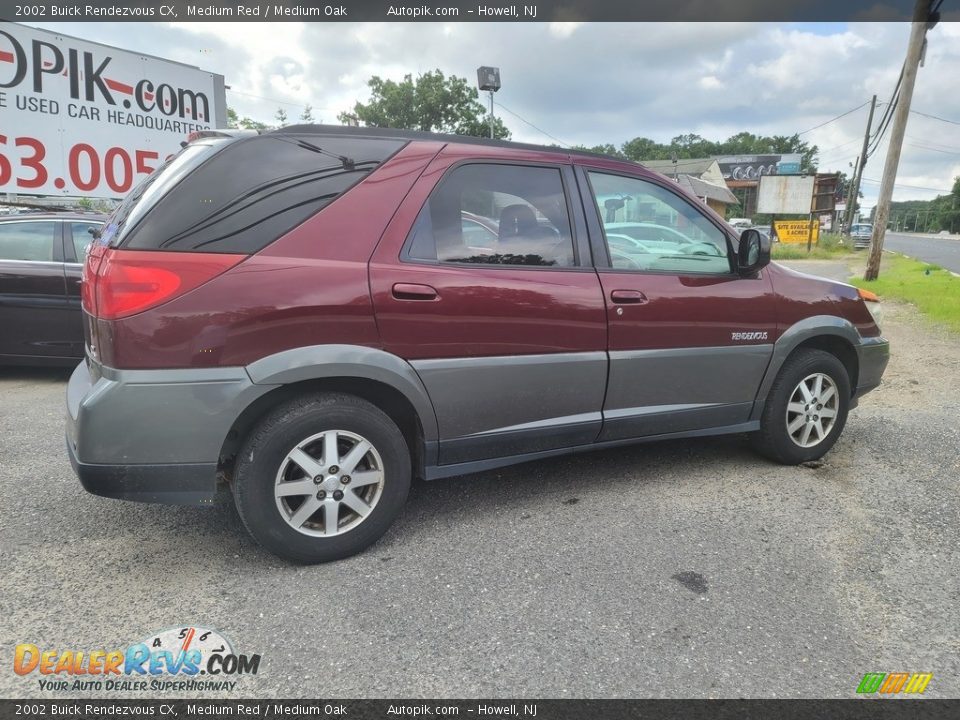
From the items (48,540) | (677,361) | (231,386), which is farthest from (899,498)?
(48,540)

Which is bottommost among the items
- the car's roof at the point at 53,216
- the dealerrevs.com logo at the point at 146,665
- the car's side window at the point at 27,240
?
the dealerrevs.com logo at the point at 146,665

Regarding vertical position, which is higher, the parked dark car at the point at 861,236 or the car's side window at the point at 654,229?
the parked dark car at the point at 861,236

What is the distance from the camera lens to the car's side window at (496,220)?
113 inches

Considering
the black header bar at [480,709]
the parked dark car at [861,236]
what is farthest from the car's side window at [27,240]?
the parked dark car at [861,236]

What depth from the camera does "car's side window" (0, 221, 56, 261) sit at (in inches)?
220

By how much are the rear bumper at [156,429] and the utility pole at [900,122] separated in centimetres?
1428

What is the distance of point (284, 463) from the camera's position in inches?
101

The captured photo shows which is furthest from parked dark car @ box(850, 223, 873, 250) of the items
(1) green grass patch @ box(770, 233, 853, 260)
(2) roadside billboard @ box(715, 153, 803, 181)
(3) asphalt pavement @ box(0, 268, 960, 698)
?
(3) asphalt pavement @ box(0, 268, 960, 698)

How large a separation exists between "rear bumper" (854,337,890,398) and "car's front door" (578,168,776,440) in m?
0.85

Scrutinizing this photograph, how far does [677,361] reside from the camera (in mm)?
3393

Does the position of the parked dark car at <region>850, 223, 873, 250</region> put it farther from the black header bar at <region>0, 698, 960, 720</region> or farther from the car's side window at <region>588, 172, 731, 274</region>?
the black header bar at <region>0, 698, 960, 720</region>

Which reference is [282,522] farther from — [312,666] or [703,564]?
[703,564]

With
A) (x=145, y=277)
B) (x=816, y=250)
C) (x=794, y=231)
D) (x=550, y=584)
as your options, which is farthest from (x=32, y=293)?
(x=794, y=231)

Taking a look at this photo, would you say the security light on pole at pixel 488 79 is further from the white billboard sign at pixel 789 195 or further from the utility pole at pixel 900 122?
the white billboard sign at pixel 789 195
